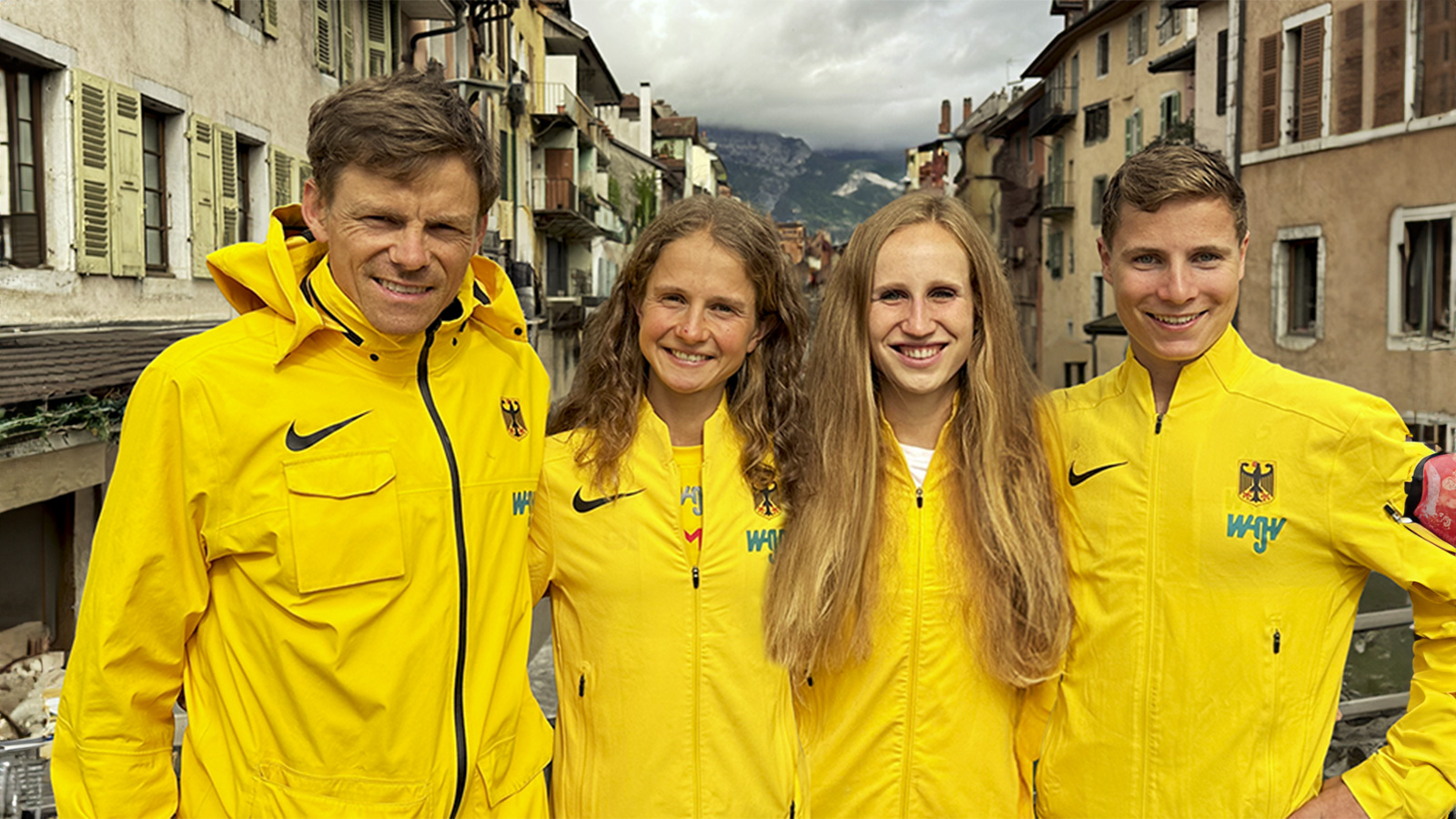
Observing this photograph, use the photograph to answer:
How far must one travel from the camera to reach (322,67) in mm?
14016

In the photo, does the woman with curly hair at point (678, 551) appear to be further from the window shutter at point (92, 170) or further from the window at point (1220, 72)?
the window at point (1220, 72)

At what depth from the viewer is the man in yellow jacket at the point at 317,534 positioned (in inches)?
90.7

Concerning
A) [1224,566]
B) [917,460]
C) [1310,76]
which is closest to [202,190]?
[917,460]

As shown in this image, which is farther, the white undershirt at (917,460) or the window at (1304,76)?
the window at (1304,76)

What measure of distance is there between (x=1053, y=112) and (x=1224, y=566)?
114 ft

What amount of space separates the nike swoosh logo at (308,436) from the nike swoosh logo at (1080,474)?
77.4 inches

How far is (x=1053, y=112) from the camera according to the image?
34.5 m

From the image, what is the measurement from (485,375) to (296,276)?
53cm

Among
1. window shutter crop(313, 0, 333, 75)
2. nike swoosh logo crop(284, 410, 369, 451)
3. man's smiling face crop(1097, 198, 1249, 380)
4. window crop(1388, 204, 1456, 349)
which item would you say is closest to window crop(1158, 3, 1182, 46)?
window crop(1388, 204, 1456, 349)

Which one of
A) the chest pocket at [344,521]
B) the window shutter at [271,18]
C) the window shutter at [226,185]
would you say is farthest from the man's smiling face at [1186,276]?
the window shutter at [271,18]

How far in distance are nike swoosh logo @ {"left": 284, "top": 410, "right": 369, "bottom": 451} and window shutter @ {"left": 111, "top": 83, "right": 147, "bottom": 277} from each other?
309 inches

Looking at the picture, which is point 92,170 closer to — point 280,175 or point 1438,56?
point 280,175

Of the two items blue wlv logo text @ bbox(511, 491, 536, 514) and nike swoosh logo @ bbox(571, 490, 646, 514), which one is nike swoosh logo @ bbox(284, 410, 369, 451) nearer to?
blue wlv logo text @ bbox(511, 491, 536, 514)

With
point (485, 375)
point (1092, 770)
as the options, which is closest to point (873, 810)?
point (1092, 770)
